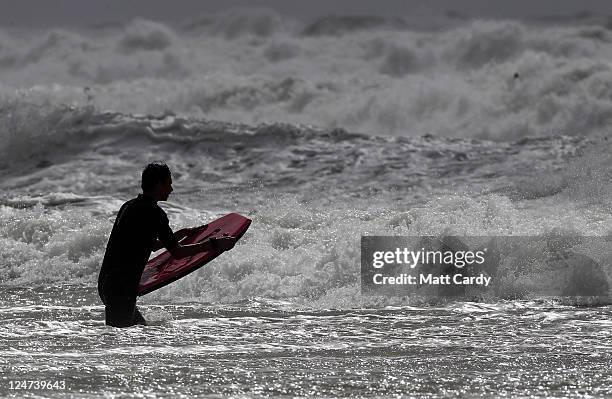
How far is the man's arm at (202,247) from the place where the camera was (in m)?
5.30

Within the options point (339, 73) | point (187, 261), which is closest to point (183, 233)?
point (187, 261)

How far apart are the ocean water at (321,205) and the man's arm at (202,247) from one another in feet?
1.67

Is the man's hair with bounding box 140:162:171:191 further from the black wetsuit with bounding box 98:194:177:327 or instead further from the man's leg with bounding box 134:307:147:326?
the man's leg with bounding box 134:307:147:326

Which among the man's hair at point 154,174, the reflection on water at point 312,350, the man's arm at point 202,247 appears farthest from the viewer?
the man's arm at point 202,247

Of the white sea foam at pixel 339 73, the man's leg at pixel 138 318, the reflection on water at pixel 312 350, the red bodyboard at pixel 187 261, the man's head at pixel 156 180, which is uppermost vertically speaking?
the white sea foam at pixel 339 73

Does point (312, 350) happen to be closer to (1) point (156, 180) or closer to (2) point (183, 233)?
(2) point (183, 233)

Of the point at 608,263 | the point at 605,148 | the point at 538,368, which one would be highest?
the point at 605,148

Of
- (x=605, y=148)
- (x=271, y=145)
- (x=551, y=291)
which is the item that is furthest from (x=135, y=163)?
(x=551, y=291)

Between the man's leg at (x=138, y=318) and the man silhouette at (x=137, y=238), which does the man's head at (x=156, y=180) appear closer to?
the man silhouette at (x=137, y=238)

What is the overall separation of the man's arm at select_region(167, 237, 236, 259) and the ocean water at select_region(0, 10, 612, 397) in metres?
0.51

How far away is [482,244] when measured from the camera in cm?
785

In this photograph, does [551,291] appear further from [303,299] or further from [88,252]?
[88,252]

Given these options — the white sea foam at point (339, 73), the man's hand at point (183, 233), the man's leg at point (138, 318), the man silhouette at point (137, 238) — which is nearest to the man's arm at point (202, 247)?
the man silhouette at point (137, 238)

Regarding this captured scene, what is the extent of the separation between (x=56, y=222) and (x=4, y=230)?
0.51 metres
